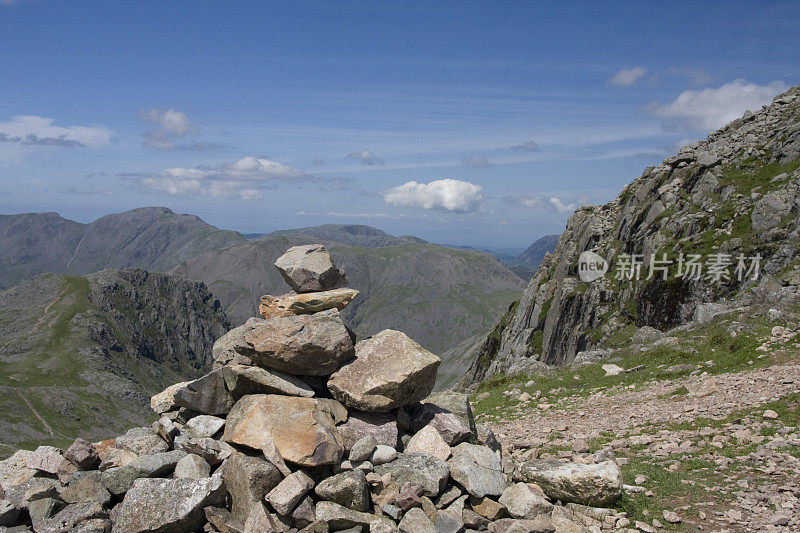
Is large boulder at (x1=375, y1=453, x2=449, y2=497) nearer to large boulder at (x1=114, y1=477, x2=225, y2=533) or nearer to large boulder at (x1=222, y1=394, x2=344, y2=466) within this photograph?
large boulder at (x1=222, y1=394, x2=344, y2=466)

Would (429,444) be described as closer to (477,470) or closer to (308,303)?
(477,470)

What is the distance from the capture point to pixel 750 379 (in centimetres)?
2280

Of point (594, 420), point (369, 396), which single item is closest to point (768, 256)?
point (594, 420)

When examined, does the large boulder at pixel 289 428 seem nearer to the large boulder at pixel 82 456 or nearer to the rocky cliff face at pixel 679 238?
the large boulder at pixel 82 456

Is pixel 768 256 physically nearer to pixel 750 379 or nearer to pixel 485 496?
pixel 750 379

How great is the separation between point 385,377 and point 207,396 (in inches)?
233

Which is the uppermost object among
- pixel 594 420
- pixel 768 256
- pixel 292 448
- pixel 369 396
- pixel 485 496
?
pixel 768 256

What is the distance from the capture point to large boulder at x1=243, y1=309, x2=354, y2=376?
14.4 meters

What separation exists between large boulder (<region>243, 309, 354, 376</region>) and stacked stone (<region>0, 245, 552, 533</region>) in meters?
0.04

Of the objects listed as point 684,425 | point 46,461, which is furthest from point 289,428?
point 684,425

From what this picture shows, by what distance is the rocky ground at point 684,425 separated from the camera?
1302 cm

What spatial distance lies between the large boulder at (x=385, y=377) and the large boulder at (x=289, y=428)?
927mm

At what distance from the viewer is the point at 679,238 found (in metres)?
56.9

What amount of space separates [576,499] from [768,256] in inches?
1658
